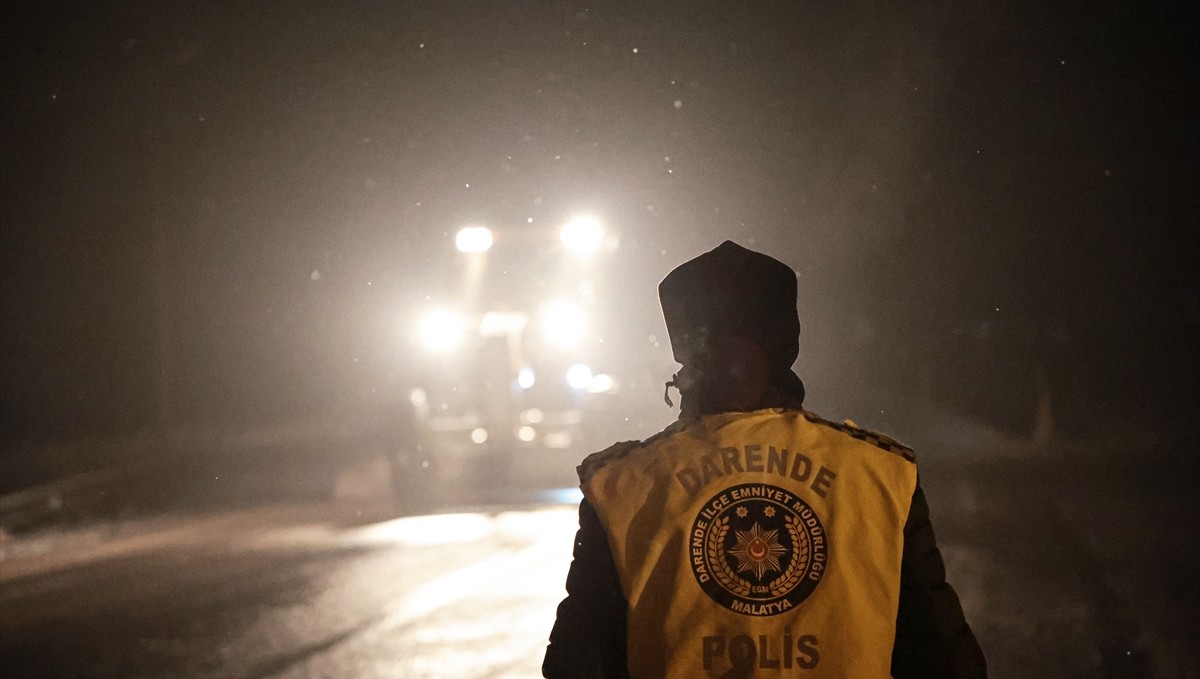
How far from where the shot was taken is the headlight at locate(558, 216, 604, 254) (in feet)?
65.6

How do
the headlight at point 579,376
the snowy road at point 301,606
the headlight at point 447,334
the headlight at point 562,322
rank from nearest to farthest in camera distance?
1. the snowy road at point 301,606
2. the headlight at point 447,334
3. the headlight at point 562,322
4. the headlight at point 579,376

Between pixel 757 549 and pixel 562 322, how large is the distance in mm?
17527

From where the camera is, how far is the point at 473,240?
19656 mm

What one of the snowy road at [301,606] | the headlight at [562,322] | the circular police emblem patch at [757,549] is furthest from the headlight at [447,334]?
the circular police emblem patch at [757,549]

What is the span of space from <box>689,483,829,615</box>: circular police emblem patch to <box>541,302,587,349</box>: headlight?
57.2ft

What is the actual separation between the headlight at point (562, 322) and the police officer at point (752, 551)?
56.8ft

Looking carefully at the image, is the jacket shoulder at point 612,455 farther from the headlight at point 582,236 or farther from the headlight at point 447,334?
the headlight at point 582,236

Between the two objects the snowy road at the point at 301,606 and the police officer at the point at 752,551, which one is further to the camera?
the snowy road at the point at 301,606

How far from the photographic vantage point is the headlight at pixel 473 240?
19.6 m

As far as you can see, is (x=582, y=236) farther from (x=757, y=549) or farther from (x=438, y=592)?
(x=757, y=549)

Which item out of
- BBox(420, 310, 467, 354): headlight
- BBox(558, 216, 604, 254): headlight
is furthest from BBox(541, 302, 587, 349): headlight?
BBox(420, 310, 467, 354): headlight

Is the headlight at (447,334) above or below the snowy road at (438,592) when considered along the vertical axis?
above

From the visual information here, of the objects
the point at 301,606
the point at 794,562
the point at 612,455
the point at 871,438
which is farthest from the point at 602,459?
the point at 301,606

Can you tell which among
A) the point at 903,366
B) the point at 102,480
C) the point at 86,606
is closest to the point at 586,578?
the point at 86,606
